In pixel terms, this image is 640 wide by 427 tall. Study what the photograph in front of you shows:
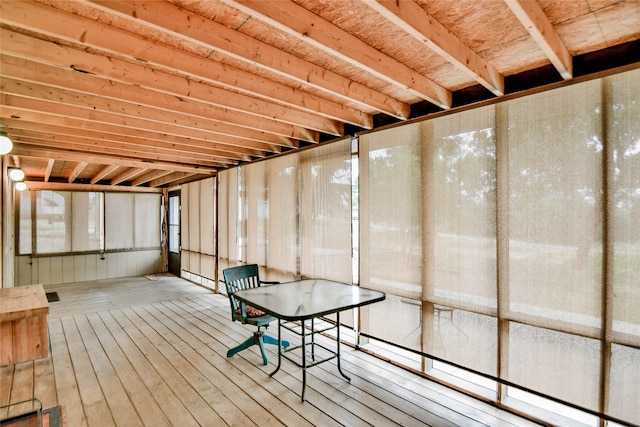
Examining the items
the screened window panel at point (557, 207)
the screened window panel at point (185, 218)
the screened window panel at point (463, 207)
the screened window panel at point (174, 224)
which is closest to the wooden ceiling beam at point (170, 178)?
the screened window panel at point (185, 218)

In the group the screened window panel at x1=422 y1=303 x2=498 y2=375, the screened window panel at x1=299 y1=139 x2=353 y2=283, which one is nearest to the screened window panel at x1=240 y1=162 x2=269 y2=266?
the screened window panel at x1=299 y1=139 x2=353 y2=283

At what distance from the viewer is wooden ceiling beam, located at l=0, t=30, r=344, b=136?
2006 mm

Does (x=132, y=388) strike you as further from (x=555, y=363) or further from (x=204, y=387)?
(x=555, y=363)

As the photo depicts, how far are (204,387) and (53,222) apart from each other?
7416 millimetres

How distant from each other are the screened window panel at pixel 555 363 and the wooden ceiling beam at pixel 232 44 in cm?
228

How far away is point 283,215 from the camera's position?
4.79 meters

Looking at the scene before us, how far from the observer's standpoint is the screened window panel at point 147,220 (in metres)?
9.04

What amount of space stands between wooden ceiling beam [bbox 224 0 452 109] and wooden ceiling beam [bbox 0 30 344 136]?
129 cm

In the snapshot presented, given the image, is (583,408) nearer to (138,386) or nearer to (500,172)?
(500,172)

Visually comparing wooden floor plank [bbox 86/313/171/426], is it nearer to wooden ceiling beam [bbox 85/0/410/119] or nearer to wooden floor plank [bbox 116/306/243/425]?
wooden floor plank [bbox 116/306/243/425]

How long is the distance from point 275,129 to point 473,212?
2.33 metres

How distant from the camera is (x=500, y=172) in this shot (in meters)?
2.55

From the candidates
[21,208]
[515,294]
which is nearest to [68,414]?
[515,294]

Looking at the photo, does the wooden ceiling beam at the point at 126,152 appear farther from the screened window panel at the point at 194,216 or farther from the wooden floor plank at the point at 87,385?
the wooden floor plank at the point at 87,385
